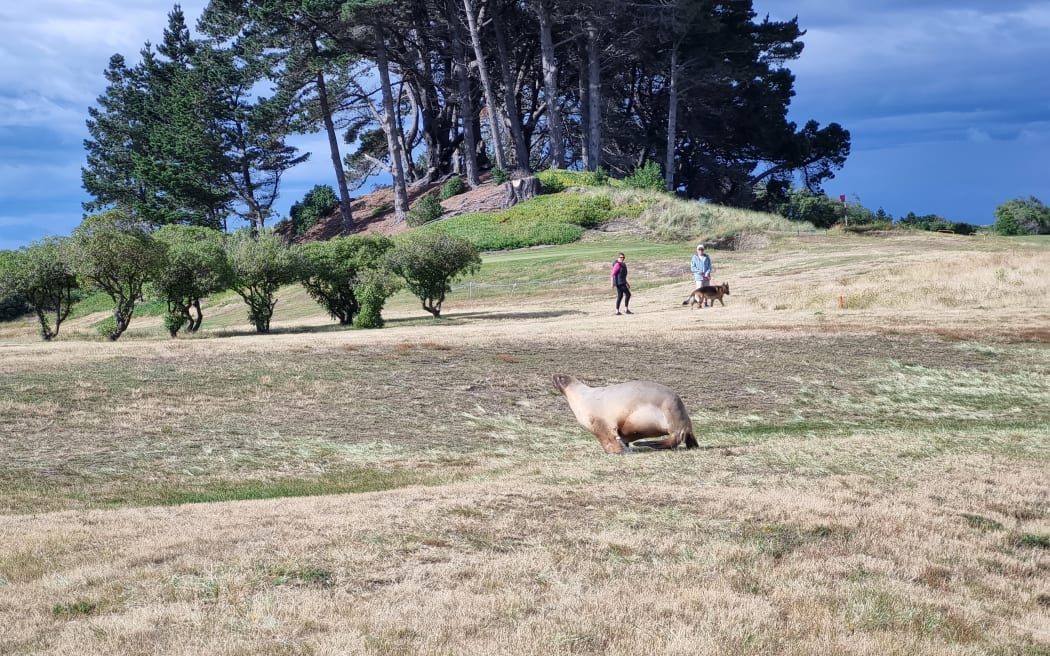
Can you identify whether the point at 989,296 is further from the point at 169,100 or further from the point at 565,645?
the point at 169,100

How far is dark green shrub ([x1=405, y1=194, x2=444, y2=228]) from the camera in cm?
6378

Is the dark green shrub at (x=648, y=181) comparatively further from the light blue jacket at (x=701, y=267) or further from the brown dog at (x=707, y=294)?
the brown dog at (x=707, y=294)

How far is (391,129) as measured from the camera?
67625 millimetres

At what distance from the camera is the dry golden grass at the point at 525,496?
586 centimetres

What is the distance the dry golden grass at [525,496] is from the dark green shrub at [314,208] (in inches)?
2346

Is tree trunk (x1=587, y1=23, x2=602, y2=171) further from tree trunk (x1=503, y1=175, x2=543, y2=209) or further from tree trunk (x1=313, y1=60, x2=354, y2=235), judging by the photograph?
tree trunk (x1=313, y1=60, x2=354, y2=235)

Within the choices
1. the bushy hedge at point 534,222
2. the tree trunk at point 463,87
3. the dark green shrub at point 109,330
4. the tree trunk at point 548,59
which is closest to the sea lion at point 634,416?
the dark green shrub at point 109,330

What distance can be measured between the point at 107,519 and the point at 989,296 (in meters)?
27.6

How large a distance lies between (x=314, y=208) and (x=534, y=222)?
106 ft

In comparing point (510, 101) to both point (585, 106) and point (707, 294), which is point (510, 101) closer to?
point (585, 106)

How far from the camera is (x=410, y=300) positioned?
1736 inches

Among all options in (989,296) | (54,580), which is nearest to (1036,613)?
(54,580)

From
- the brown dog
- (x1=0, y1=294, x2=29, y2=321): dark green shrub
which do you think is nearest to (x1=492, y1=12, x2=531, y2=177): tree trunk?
the brown dog

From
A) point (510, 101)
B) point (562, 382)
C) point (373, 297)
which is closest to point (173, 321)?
point (373, 297)
